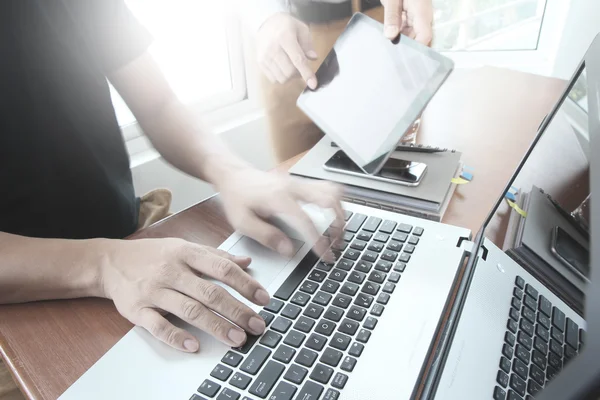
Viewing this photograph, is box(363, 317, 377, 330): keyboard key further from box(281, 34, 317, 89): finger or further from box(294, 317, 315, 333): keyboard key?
box(281, 34, 317, 89): finger

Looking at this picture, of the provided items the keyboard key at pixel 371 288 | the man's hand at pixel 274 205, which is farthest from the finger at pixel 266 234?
the keyboard key at pixel 371 288

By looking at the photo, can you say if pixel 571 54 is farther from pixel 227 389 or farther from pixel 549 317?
pixel 227 389

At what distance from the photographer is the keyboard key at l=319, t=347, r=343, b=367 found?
400 millimetres

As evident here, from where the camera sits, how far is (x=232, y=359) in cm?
40

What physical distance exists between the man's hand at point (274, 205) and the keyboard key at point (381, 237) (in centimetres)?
5

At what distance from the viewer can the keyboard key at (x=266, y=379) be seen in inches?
14.8

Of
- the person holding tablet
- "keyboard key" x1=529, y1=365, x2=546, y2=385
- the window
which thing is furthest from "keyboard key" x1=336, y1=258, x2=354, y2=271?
the window

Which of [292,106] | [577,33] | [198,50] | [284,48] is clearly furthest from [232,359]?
[577,33]

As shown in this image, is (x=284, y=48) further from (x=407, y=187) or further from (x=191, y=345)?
(x=191, y=345)

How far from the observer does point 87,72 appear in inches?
30.6

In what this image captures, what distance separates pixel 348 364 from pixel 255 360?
87 millimetres

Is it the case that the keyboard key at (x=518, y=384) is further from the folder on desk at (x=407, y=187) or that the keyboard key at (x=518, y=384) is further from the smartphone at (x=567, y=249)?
the folder on desk at (x=407, y=187)

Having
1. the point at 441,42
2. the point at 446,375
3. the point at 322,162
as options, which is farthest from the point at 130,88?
the point at 441,42

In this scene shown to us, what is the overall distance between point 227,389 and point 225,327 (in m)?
0.06
